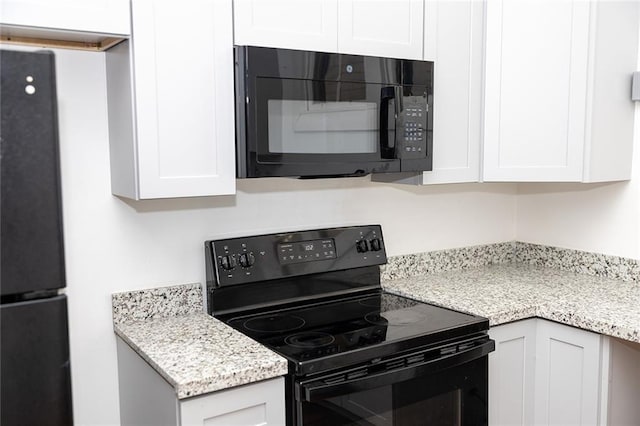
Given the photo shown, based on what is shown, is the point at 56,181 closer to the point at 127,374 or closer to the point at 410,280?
the point at 127,374

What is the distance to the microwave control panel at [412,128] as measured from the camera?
1.99m

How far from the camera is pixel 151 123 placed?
1.63m

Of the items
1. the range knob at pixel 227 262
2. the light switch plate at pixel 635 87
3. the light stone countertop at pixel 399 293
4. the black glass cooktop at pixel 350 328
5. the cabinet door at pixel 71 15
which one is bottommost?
the black glass cooktop at pixel 350 328

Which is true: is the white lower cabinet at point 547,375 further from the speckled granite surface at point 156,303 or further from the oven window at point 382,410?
the speckled granite surface at point 156,303

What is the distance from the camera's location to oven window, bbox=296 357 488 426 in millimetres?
1571

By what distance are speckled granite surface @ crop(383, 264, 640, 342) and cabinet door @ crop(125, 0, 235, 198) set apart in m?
0.88

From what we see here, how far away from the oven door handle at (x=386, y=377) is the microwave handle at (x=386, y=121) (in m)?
0.65

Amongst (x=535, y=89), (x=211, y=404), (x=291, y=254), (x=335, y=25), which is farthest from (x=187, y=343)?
(x=535, y=89)

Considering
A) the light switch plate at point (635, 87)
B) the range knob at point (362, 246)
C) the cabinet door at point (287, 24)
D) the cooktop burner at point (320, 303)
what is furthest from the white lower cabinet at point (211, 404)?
the light switch plate at point (635, 87)

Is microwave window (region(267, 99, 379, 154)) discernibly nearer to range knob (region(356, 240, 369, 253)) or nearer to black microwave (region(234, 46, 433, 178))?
black microwave (region(234, 46, 433, 178))

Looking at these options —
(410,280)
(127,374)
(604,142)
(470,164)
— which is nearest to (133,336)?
(127,374)

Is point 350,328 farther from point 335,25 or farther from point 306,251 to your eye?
point 335,25

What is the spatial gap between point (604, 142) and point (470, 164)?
0.46 m

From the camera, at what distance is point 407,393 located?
5.65ft
